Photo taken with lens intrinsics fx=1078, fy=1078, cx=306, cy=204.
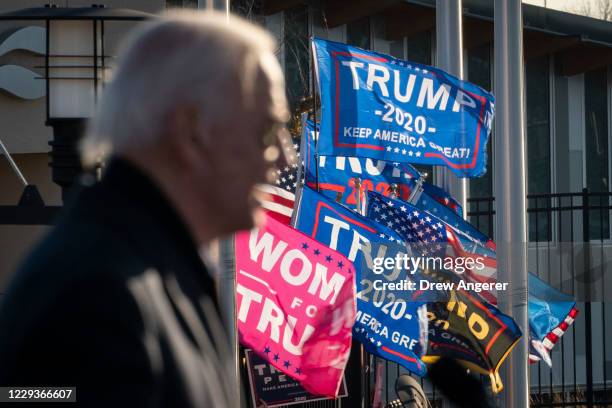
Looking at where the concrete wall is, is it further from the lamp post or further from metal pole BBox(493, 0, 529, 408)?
the lamp post

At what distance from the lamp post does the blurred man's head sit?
3.56 metres

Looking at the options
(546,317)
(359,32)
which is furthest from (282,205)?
(359,32)

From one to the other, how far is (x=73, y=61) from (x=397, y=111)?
358 centimetres

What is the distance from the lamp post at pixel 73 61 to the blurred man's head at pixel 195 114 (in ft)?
11.7

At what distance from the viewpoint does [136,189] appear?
1336 millimetres

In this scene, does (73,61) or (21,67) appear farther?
(21,67)

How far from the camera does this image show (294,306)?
22.5ft

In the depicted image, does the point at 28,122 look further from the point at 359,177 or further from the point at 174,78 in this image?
the point at 174,78

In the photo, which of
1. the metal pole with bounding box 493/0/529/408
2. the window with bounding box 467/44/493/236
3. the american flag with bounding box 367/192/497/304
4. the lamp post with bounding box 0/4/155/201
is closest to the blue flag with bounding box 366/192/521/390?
the american flag with bounding box 367/192/497/304

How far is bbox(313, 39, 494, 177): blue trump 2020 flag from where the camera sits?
7.81 metres

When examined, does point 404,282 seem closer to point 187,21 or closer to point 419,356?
point 419,356

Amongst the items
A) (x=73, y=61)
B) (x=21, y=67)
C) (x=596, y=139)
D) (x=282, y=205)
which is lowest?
(x=282, y=205)

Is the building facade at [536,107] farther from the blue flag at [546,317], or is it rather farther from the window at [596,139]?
the blue flag at [546,317]

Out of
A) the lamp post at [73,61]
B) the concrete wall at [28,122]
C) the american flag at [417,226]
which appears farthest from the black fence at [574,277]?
the lamp post at [73,61]
